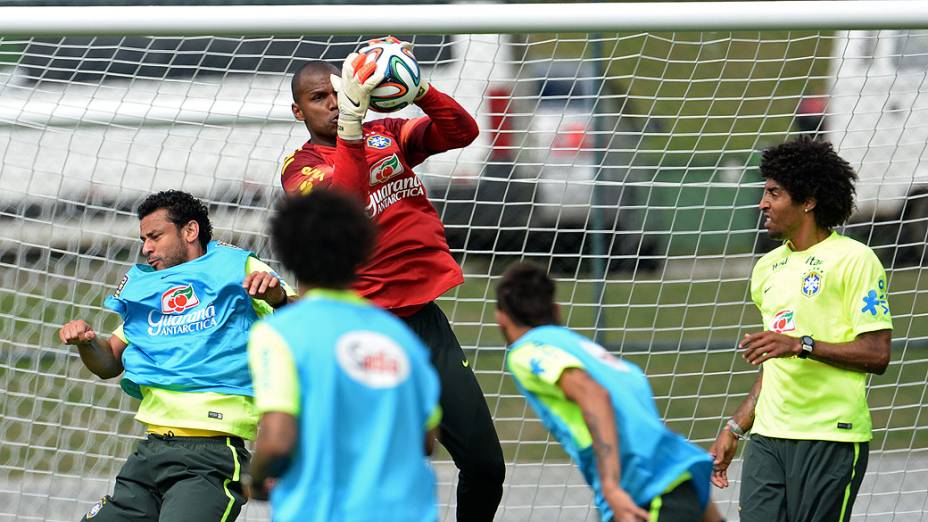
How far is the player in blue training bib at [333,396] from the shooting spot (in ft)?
9.57

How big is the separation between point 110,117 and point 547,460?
3473 millimetres

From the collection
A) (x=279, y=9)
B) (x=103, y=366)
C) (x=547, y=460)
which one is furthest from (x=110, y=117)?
(x=547, y=460)

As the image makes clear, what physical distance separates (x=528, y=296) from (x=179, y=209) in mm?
1887

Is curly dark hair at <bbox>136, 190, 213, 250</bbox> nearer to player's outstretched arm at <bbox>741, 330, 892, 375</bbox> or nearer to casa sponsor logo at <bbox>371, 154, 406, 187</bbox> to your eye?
casa sponsor logo at <bbox>371, 154, 406, 187</bbox>

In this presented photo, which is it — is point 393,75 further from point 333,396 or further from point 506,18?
point 333,396

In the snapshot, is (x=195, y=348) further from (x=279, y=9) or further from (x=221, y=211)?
(x=221, y=211)

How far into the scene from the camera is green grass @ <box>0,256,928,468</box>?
21.7 ft

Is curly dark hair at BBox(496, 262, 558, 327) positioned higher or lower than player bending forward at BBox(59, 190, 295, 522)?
higher

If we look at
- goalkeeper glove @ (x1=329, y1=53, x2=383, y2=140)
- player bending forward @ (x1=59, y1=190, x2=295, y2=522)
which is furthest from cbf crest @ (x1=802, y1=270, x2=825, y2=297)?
player bending forward @ (x1=59, y1=190, x2=295, y2=522)

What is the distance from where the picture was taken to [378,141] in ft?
15.9

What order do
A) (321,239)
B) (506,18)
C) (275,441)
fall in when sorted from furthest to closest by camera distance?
(506,18) → (321,239) → (275,441)

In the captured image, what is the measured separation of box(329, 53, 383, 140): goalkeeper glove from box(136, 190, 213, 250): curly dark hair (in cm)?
95

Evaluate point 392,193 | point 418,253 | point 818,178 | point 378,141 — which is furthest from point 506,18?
point 818,178

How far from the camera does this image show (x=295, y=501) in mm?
2969
